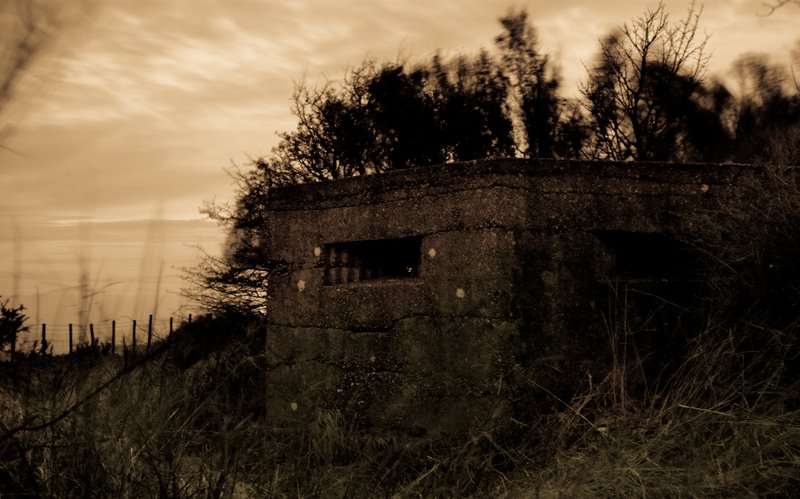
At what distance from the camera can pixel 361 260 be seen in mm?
5047

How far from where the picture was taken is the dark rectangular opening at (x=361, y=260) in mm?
4984

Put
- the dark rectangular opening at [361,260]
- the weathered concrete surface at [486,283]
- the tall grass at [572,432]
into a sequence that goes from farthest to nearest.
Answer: the dark rectangular opening at [361,260], the weathered concrete surface at [486,283], the tall grass at [572,432]

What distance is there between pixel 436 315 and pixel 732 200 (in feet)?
6.59

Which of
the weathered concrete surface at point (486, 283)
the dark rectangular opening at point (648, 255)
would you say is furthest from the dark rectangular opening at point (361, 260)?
the dark rectangular opening at point (648, 255)

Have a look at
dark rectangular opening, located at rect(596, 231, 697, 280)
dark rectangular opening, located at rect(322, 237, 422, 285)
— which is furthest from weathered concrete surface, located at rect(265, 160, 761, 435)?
dark rectangular opening, located at rect(322, 237, 422, 285)

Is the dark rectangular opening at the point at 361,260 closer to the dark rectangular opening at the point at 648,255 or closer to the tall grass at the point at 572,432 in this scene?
the tall grass at the point at 572,432

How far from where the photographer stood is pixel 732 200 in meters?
4.55

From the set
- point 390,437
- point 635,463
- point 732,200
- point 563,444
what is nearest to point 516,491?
point 563,444

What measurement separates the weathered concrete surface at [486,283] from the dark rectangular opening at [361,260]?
150mm

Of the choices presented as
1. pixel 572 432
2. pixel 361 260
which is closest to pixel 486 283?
pixel 572 432

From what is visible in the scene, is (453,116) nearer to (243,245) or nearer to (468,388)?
(243,245)

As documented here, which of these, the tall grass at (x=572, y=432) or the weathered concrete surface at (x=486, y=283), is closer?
the tall grass at (x=572, y=432)

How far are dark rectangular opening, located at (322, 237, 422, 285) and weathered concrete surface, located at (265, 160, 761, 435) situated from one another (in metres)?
0.15

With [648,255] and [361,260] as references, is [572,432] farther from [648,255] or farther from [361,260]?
[361,260]
